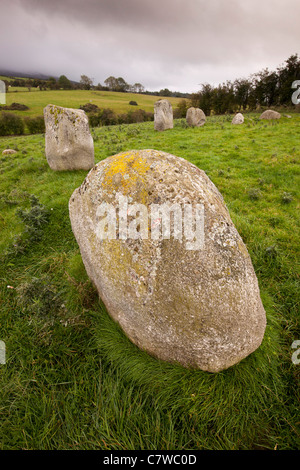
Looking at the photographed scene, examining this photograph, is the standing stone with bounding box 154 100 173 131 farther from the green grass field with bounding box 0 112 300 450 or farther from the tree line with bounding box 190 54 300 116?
the tree line with bounding box 190 54 300 116

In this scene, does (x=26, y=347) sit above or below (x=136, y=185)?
below

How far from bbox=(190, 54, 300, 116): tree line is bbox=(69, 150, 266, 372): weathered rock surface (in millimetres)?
41153

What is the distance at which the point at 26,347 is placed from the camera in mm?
3322

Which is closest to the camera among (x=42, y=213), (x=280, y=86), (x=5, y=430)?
(x=5, y=430)

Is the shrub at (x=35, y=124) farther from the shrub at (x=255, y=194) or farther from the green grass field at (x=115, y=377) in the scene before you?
the shrub at (x=255, y=194)

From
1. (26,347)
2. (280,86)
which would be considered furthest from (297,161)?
(280,86)

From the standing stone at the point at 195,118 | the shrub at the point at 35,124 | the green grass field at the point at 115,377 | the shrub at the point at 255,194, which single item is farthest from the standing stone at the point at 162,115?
the green grass field at the point at 115,377

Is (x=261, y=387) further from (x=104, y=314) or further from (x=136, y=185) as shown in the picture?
(x=136, y=185)

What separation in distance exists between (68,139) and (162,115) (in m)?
12.9

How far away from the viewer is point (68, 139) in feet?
28.0

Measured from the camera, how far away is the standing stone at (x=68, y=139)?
334 inches

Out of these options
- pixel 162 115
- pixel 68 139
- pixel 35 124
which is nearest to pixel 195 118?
pixel 162 115

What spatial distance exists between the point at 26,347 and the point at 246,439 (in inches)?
123

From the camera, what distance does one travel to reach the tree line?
1351 inches
